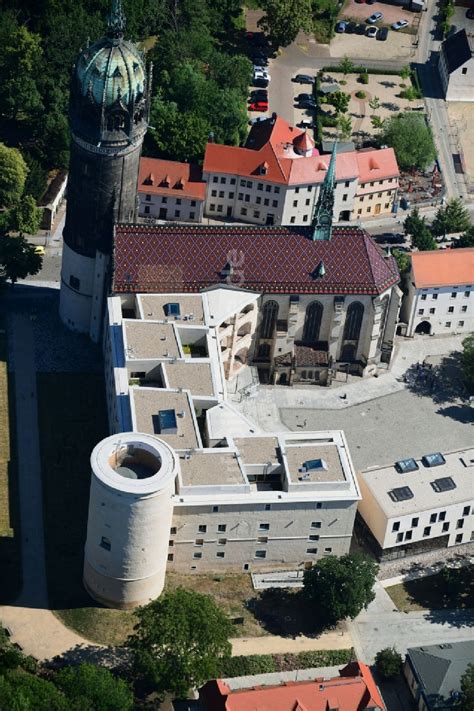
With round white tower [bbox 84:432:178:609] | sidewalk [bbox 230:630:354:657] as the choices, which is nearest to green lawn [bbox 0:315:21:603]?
round white tower [bbox 84:432:178:609]

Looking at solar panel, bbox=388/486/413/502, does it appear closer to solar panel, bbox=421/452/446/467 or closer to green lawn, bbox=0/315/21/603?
solar panel, bbox=421/452/446/467

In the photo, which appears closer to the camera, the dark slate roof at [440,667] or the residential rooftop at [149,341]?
the dark slate roof at [440,667]

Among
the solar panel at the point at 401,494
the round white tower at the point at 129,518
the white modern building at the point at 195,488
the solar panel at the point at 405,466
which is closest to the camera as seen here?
the round white tower at the point at 129,518

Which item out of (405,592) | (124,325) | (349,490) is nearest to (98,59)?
(124,325)

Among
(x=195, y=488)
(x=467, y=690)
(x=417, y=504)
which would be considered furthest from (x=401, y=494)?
(x=467, y=690)

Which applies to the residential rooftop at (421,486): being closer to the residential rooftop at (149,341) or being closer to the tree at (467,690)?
the tree at (467,690)

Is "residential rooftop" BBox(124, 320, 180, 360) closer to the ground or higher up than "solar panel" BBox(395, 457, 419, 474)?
higher up

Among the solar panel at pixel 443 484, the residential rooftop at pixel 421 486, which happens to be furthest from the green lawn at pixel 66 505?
the solar panel at pixel 443 484

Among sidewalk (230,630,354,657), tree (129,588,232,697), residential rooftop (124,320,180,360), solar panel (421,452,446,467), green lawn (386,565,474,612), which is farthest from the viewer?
residential rooftop (124,320,180,360)
